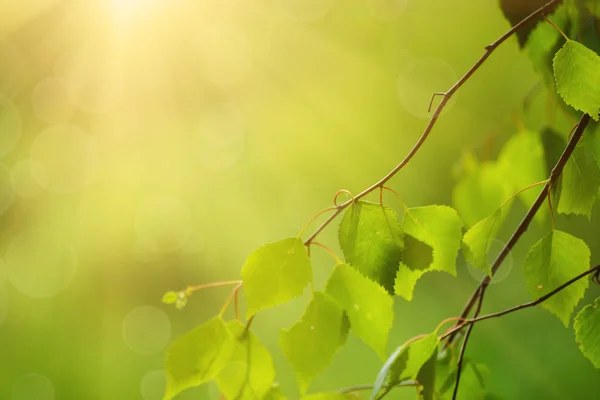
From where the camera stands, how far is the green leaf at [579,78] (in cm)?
28

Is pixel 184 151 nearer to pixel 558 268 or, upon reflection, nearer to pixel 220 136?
pixel 220 136

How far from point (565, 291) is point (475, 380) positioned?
Answer: 8cm

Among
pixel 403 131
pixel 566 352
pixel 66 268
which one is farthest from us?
pixel 66 268

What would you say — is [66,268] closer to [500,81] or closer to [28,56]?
[28,56]

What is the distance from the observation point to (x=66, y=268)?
4.05 feet

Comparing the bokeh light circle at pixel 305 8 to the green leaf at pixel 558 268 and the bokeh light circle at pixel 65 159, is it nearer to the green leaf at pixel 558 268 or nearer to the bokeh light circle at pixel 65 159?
the bokeh light circle at pixel 65 159

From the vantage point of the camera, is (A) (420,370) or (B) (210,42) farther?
(B) (210,42)

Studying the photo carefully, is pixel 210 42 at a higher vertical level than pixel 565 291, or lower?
higher

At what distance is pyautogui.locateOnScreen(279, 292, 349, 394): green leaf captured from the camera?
0.31 m

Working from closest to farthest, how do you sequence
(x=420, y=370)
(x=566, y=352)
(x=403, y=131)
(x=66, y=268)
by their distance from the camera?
(x=420, y=370) < (x=566, y=352) < (x=403, y=131) < (x=66, y=268)

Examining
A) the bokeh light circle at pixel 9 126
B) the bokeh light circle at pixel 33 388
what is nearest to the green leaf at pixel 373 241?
the bokeh light circle at pixel 33 388

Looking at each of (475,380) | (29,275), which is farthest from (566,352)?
(29,275)

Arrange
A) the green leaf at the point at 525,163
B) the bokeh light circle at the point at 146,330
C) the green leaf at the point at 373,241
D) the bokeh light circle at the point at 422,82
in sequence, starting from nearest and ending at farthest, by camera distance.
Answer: the green leaf at the point at 373,241
the green leaf at the point at 525,163
the bokeh light circle at the point at 422,82
the bokeh light circle at the point at 146,330

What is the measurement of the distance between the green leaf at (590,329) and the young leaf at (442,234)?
0.23ft
